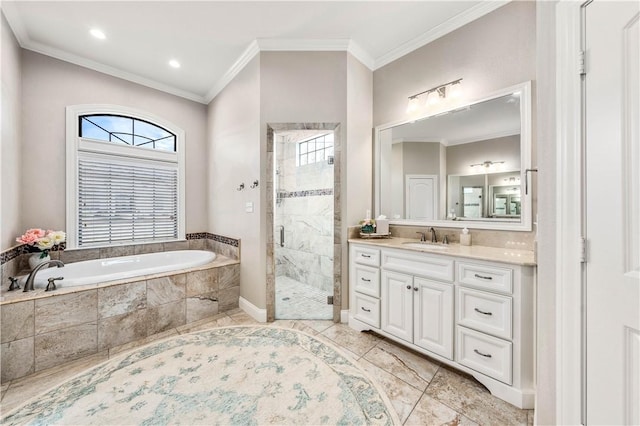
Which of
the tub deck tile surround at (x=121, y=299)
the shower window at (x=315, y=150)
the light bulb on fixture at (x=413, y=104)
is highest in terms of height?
the light bulb on fixture at (x=413, y=104)

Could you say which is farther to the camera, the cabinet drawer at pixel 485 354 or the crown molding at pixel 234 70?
the crown molding at pixel 234 70

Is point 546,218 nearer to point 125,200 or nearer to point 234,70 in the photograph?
point 234,70

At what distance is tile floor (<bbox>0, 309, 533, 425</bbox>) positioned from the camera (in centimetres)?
138

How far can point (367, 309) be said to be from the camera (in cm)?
226

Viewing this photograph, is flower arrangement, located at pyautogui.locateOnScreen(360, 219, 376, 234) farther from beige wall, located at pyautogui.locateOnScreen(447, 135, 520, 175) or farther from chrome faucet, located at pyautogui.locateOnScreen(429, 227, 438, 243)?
beige wall, located at pyautogui.locateOnScreen(447, 135, 520, 175)

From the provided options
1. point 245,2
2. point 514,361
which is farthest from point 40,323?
point 514,361

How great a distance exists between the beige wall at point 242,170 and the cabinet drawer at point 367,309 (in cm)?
99

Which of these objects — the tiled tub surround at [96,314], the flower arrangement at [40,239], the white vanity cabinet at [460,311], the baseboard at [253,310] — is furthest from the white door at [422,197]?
the flower arrangement at [40,239]

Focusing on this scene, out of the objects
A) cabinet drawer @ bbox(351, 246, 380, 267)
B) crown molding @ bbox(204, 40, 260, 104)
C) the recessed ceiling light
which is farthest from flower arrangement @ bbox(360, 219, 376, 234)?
the recessed ceiling light

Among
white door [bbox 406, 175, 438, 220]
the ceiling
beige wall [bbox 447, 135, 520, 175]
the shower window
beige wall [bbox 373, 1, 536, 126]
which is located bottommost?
white door [bbox 406, 175, 438, 220]

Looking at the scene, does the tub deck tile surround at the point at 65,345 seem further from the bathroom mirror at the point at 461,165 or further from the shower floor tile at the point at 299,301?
the bathroom mirror at the point at 461,165

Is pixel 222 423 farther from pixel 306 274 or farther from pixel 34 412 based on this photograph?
pixel 306 274

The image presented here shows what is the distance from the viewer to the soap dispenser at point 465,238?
205 cm

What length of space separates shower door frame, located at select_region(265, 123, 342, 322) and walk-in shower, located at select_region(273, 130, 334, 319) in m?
0.05
